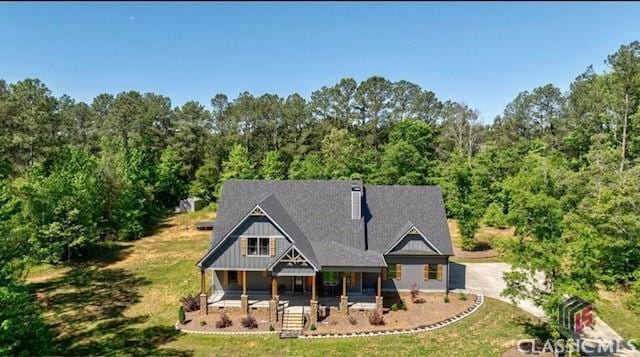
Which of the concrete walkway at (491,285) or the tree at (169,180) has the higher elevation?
the tree at (169,180)

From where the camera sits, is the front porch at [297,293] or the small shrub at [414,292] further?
the small shrub at [414,292]

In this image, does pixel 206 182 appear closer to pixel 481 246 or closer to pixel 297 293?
pixel 297 293

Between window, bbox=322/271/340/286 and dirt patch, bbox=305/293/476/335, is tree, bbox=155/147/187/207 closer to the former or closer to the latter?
window, bbox=322/271/340/286

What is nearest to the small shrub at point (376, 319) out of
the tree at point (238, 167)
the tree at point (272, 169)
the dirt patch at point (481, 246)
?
the dirt patch at point (481, 246)

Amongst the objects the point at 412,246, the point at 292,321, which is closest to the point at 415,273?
the point at 412,246

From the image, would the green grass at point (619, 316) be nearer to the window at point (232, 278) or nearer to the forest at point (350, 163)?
the forest at point (350, 163)

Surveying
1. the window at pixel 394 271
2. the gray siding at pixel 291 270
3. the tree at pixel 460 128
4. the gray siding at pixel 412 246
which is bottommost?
the window at pixel 394 271

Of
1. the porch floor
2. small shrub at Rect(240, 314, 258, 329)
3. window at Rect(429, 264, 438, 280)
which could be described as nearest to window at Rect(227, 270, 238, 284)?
the porch floor

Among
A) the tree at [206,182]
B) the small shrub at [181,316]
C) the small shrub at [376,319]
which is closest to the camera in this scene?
the small shrub at [376,319]

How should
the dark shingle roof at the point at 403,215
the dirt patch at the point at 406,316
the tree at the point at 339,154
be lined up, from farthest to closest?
the tree at the point at 339,154
the dark shingle roof at the point at 403,215
the dirt patch at the point at 406,316
